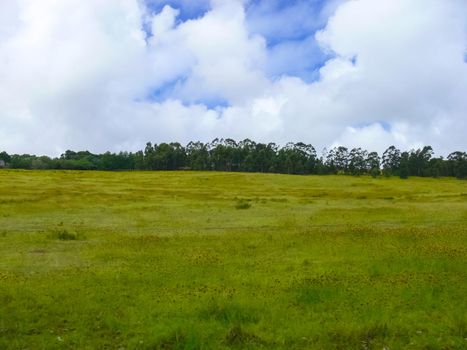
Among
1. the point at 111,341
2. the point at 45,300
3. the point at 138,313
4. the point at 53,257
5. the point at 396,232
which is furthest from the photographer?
the point at 396,232

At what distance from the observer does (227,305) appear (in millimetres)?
13750

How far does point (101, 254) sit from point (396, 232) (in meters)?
17.6

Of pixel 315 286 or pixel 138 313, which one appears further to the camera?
pixel 315 286

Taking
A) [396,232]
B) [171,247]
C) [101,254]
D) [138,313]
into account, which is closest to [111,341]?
[138,313]

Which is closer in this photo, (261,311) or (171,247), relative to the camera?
(261,311)

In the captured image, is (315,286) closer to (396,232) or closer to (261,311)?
(261,311)

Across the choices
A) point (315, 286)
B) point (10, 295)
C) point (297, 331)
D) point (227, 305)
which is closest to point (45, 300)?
point (10, 295)

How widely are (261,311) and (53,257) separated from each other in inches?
488

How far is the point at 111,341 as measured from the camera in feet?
37.5

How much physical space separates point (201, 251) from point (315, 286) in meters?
8.36

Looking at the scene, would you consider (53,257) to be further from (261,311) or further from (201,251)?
(261,311)

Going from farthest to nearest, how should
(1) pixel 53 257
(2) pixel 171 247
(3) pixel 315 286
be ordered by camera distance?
(2) pixel 171 247, (1) pixel 53 257, (3) pixel 315 286

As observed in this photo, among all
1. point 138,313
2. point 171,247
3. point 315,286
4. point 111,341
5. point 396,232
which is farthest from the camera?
point 396,232

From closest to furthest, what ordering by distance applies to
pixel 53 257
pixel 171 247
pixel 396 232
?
pixel 53 257 → pixel 171 247 → pixel 396 232
